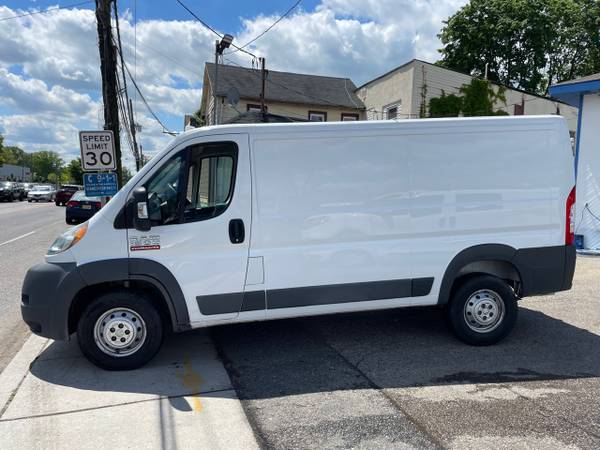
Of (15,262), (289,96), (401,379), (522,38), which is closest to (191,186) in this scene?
(401,379)

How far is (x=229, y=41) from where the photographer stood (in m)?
16.0

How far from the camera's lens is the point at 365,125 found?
457cm

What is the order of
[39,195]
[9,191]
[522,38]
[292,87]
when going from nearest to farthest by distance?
[292,87], [522,38], [9,191], [39,195]

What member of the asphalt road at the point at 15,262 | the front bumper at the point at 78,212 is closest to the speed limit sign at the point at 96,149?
the asphalt road at the point at 15,262

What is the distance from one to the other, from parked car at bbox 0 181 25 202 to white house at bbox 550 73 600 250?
3875cm

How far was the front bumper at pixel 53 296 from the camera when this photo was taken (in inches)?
163

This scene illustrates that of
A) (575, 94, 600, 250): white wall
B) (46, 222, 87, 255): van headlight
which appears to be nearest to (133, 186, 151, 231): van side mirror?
(46, 222, 87, 255): van headlight

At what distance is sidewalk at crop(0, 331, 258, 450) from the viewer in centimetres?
317

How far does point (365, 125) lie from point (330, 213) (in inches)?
37.1

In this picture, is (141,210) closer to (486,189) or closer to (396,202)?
(396,202)

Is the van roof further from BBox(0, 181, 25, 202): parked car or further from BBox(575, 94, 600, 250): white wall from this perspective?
BBox(0, 181, 25, 202): parked car

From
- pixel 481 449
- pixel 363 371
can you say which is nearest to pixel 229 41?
pixel 363 371

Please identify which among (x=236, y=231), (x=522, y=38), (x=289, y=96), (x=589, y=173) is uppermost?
(x=522, y=38)

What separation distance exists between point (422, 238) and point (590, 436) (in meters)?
2.13
